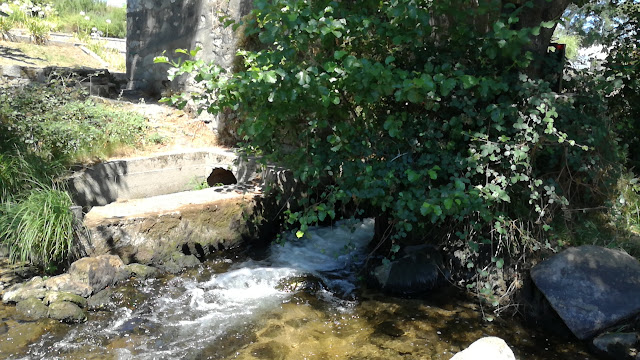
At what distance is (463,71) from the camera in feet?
14.7

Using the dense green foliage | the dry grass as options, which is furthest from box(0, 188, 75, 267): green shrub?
the dry grass

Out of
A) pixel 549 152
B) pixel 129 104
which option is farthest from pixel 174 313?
pixel 129 104

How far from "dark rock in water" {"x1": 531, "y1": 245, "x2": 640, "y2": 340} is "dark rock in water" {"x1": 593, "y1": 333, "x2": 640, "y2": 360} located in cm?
12

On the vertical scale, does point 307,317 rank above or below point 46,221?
below

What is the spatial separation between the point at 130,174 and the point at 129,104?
2.35 meters

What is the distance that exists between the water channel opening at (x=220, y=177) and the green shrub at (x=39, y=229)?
2.39 metres

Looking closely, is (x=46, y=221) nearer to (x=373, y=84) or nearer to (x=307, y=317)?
(x=307, y=317)

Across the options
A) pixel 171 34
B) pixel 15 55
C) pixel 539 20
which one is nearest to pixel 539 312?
pixel 539 20

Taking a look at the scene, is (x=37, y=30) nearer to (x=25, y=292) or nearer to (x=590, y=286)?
(x=25, y=292)

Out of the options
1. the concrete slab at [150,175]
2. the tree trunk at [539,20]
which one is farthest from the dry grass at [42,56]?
the tree trunk at [539,20]

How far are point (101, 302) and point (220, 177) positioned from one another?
9.77 feet

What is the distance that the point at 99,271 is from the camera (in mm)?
4730

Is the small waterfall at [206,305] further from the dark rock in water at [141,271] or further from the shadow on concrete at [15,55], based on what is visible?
the shadow on concrete at [15,55]

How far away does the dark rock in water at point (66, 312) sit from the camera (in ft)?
13.7
